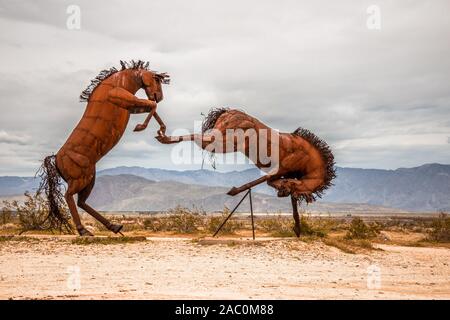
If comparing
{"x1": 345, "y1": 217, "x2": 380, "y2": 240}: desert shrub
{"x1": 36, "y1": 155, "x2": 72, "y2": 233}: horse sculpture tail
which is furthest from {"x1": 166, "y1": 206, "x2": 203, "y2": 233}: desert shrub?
{"x1": 36, "y1": 155, "x2": 72, "y2": 233}: horse sculpture tail

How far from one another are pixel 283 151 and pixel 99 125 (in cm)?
527

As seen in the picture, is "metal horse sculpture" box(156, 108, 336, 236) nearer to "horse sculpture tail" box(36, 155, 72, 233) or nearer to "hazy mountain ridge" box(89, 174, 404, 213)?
"horse sculpture tail" box(36, 155, 72, 233)

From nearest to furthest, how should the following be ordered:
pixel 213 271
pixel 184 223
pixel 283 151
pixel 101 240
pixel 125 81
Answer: pixel 213 271 → pixel 101 240 → pixel 283 151 → pixel 125 81 → pixel 184 223

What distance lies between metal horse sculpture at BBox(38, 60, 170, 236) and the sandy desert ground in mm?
1800

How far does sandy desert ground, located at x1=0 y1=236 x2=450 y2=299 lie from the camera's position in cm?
809

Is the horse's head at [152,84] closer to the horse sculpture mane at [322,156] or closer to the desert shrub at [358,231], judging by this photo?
the horse sculpture mane at [322,156]

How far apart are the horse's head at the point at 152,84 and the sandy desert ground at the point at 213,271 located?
4.27 metres

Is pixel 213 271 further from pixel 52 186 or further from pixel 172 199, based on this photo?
pixel 172 199

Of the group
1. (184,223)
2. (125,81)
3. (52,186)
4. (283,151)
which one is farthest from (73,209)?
(184,223)

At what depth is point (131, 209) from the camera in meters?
153

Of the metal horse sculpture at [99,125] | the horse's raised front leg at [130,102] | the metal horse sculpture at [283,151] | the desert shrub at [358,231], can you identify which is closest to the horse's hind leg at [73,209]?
the metal horse sculpture at [99,125]

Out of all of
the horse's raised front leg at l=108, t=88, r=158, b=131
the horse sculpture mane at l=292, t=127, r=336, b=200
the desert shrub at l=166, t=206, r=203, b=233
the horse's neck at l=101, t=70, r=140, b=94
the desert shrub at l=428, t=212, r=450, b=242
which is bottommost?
the desert shrub at l=428, t=212, r=450, b=242

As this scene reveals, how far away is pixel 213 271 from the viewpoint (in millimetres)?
10086

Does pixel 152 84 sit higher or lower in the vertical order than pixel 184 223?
higher
